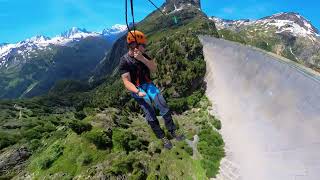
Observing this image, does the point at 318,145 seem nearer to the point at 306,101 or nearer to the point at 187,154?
the point at 306,101

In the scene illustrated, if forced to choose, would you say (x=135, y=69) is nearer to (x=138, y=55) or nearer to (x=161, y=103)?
(x=138, y=55)

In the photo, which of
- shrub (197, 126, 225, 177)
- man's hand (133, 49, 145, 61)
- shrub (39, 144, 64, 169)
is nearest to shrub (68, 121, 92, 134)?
shrub (39, 144, 64, 169)

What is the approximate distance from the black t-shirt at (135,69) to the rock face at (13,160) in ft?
106

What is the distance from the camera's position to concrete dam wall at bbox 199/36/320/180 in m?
30.2

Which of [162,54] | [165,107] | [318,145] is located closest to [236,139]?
[318,145]

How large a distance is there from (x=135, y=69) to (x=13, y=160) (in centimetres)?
3441

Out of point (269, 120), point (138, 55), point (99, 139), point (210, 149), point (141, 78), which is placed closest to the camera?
point (138, 55)

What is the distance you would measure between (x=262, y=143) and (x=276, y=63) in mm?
12900

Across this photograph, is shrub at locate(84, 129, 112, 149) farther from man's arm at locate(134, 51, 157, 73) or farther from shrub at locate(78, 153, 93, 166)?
man's arm at locate(134, 51, 157, 73)

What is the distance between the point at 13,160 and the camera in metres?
45.8

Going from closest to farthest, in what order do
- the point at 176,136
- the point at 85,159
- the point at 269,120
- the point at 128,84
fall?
the point at 128,84
the point at 176,136
the point at 85,159
the point at 269,120

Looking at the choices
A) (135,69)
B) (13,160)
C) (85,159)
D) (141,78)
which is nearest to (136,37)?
(135,69)

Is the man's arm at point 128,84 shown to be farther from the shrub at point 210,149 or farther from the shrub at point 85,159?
the shrub at point 210,149

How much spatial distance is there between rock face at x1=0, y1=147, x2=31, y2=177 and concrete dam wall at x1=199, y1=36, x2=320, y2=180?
79.4ft
